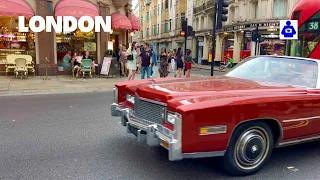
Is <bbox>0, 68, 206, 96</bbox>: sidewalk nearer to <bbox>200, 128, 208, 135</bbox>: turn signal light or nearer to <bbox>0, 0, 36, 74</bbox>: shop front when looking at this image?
<bbox>0, 0, 36, 74</bbox>: shop front

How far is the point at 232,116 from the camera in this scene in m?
3.33

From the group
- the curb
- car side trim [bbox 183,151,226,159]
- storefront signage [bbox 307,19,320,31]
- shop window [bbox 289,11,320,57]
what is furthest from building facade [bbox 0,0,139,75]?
car side trim [bbox 183,151,226,159]

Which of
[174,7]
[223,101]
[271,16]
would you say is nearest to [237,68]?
[223,101]

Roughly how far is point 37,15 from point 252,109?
46.8 ft

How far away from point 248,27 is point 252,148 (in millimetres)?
25573

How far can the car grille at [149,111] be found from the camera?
3.64 m

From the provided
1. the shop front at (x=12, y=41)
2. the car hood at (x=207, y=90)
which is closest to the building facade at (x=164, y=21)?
the shop front at (x=12, y=41)

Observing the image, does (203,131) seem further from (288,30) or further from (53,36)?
(53,36)

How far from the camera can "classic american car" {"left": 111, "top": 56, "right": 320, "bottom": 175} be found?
3.20m

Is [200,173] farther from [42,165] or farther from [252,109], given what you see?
[42,165]

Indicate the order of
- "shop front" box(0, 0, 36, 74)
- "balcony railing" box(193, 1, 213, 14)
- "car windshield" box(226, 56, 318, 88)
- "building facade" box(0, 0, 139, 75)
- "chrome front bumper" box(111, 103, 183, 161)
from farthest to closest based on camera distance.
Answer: "balcony railing" box(193, 1, 213, 14) < "shop front" box(0, 0, 36, 74) < "building facade" box(0, 0, 139, 75) < "car windshield" box(226, 56, 318, 88) < "chrome front bumper" box(111, 103, 183, 161)

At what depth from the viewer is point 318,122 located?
4.09 m

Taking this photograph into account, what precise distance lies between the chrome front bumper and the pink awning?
1084cm

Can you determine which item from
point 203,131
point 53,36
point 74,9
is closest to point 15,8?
point 74,9
